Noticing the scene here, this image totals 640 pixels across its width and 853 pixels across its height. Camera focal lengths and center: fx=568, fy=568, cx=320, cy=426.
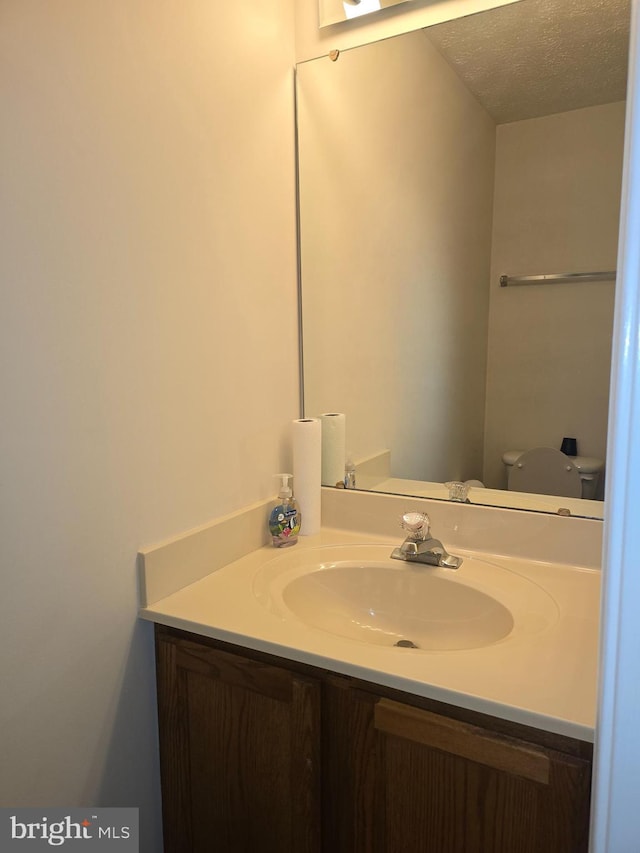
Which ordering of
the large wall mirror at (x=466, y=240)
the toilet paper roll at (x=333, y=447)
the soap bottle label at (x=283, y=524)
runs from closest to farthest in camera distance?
the large wall mirror at (x=466, y=240) → the soap bottle label at (x=283, y=524) → the toilet paper roll at (x=333, y=447)

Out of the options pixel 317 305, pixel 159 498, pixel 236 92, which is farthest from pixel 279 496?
pixel 236 92

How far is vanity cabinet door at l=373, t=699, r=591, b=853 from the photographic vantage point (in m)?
0.72

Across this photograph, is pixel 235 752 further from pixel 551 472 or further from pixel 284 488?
pixel 551 472

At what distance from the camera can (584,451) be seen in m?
1.20

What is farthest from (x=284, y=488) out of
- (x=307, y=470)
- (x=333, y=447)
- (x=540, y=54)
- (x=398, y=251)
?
(x=540, y=54)

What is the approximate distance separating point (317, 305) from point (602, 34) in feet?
2.64

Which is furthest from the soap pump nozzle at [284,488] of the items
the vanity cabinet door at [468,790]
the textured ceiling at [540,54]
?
the textured ceiling at [540,54]

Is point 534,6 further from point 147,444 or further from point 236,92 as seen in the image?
point 147,444

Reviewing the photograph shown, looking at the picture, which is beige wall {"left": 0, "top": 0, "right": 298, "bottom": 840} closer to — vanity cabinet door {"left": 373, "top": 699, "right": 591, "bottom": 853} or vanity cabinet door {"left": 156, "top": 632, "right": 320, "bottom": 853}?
vanity cabinet door {"left": 156, "top": 632, "right": 320, "bottom": 853}

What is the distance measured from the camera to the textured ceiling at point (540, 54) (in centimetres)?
112

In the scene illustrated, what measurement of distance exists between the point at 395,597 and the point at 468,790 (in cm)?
44

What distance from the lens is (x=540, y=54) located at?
1188 mm

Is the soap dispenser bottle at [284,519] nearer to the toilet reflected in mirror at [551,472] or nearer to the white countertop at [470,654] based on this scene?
the white countertop at [470,654]

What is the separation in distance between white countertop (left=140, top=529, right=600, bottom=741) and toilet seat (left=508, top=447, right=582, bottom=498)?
0.17 meters
